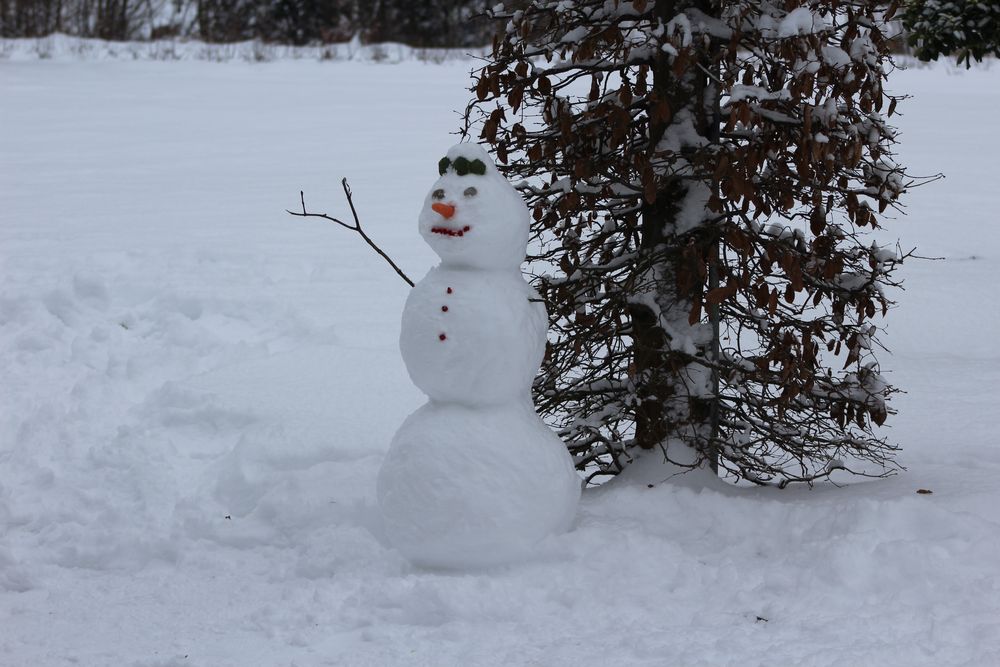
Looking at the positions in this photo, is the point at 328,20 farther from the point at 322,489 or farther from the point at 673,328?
the point at 673,328

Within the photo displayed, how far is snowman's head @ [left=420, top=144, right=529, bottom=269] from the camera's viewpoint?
3.95 metres

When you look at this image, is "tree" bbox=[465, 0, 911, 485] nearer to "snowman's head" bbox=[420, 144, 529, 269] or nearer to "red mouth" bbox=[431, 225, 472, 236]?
"snowman's head" bbox=[420, 144, 529, 269]

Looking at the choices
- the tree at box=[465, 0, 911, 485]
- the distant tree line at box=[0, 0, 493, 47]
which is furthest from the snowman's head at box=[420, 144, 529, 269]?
the distant tree line at box=[0, 0, 493, 47]

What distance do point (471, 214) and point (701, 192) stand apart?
1198 mm

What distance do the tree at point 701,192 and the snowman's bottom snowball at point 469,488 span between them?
0.65m

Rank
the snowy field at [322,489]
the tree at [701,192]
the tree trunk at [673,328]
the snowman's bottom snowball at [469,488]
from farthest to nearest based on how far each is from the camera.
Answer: the tree trunk at [673,328]
the tree at [701,192]
the snowman's bottom snowball at [469,488]
the snowy field at [322,489]

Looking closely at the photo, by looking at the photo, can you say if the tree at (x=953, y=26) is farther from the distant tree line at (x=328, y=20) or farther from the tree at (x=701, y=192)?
the distant tree line at (x=328, y=20)

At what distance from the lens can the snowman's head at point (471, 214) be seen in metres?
3.95

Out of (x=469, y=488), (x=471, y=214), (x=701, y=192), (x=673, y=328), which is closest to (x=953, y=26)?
(x=701, y=192)

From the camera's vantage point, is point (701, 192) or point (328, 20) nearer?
point (701, 192)

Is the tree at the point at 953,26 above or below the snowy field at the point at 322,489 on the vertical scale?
above

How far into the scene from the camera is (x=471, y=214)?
3941 mm

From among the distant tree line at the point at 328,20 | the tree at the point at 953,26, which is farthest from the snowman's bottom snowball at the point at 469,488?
the distant tree line at the point at 328,20

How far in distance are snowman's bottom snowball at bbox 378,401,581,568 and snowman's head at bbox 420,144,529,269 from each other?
597mm
